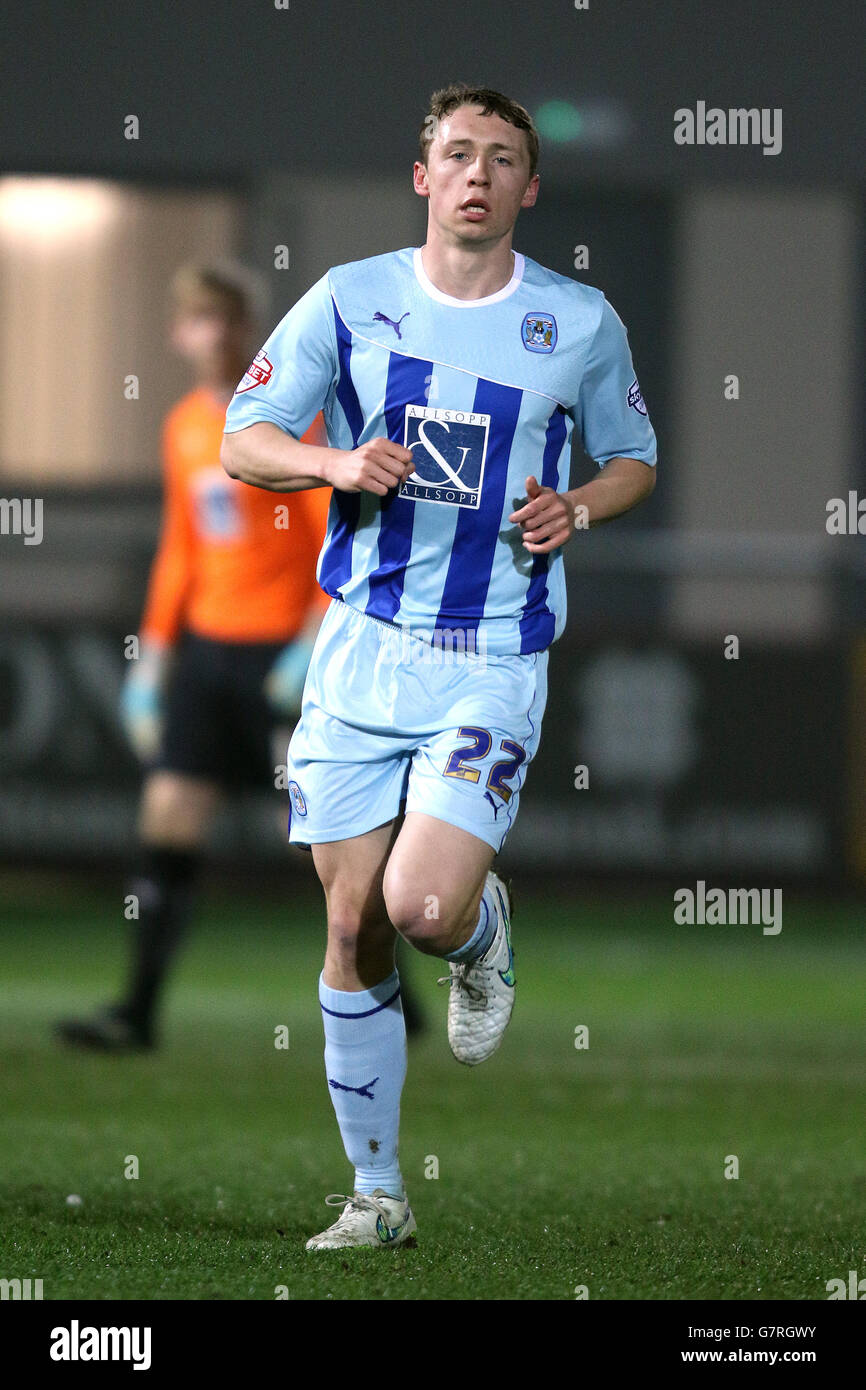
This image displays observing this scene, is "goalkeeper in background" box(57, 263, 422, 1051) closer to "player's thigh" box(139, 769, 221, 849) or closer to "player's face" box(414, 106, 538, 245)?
"player's thigh" box(139, 769, 221, 849)

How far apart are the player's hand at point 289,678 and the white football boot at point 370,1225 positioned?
3.00 meters

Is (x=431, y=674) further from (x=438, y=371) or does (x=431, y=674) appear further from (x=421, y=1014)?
(x=421, y=1014)

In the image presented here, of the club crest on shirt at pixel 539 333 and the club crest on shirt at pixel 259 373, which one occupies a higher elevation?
the club crest on shirt at pixel 539 333

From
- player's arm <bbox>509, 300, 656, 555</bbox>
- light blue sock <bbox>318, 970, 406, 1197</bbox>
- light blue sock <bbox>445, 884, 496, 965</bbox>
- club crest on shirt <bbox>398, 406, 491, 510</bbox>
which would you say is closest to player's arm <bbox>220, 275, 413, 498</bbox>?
club crest on shirt <bbox>398, 406, 491, 510</bbox>

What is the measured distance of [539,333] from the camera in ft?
12.9

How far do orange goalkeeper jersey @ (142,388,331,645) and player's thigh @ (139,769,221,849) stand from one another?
0.49 metres

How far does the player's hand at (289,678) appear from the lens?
6828 millimetres

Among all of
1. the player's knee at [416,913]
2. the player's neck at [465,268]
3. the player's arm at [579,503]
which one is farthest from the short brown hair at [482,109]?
the player's knee at [416,913]

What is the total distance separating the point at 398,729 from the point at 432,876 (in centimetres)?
32

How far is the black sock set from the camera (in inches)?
265

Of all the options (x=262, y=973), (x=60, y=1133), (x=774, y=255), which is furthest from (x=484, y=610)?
(x=774, y=255)

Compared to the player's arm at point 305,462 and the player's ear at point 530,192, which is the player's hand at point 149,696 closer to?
the player's arm at point 305,462

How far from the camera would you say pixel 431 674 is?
3.93 meters
